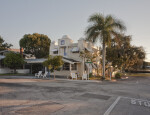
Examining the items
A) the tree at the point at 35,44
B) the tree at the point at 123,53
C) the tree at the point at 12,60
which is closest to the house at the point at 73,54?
the tree at the point at 123,53

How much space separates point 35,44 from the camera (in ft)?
133

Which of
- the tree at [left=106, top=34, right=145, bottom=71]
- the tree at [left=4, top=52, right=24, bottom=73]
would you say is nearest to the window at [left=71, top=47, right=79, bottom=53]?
the tree at [left=106, top=34, right=145, bottom=71]

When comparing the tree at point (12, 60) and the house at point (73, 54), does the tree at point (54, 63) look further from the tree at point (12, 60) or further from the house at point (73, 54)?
the tree at point (12, 60)

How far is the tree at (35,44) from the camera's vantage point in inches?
1596

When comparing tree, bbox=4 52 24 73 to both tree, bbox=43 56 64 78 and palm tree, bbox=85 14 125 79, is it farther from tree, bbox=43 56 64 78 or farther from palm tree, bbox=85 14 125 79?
palm tree, bbox=85 14 125 79

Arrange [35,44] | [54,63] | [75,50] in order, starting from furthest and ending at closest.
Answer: [35,44] → [75,50] → [54,63]

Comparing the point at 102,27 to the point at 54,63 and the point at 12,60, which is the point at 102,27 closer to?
the point at 54,63

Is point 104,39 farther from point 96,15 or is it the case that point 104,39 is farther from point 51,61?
point 51,61

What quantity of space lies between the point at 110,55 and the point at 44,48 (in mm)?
25574

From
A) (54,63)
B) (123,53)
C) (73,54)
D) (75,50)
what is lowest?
(54,63)

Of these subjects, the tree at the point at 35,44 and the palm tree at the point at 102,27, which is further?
the tree at the point at 35,44

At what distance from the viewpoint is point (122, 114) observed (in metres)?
4.79

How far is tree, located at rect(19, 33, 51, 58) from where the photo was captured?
40531mm

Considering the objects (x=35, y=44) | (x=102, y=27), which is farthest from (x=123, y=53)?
(x=35, y=44)
